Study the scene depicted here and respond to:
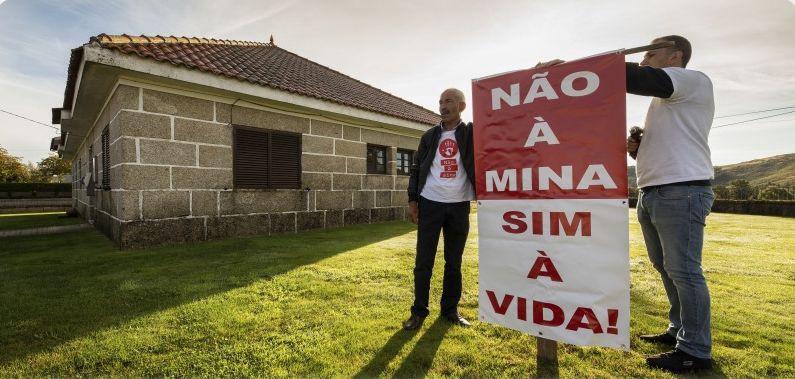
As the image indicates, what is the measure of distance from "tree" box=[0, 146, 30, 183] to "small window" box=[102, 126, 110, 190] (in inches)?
1856

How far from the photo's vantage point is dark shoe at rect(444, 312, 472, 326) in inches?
109

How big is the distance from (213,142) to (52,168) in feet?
202

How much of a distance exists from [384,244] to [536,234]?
15.2ft

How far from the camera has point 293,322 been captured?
2793mm

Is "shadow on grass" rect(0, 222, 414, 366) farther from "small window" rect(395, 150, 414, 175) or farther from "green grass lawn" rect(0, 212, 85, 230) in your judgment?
"small window" rect(395, 150, 414, 175)

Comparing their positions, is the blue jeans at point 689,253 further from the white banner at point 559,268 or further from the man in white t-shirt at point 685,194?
the white banner at point 559,268

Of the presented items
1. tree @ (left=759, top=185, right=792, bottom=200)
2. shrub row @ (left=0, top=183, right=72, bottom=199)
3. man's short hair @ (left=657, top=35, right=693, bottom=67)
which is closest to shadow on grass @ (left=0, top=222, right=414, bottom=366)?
man's short hair @ (left=657, top=35, right=693, bottom=67)

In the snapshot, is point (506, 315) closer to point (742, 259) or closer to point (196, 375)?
point (196, 375)

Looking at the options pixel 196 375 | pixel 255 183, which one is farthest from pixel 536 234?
pixel 255 183

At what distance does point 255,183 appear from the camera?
7441 mm

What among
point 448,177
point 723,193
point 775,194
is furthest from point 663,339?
point 723,193

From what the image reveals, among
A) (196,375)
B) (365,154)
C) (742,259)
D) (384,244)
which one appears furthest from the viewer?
(365,154)

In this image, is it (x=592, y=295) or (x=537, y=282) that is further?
(x=537, y=282)

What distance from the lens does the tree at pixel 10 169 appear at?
3916 centimetres
